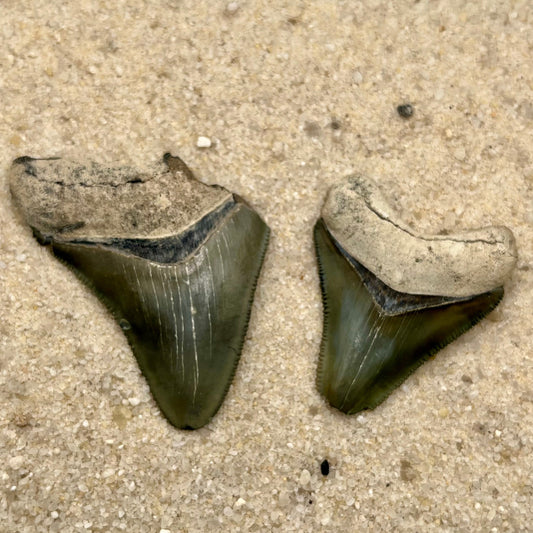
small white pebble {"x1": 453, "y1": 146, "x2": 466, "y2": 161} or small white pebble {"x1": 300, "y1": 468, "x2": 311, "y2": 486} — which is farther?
small white pebble {"x1": 453, "y1": 146, "x2": 466, "y2": 161}

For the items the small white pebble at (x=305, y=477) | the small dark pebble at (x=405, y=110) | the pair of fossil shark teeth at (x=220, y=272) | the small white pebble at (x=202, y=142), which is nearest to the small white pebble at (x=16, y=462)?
the pair of fossil shark teeth at (x=220, y=272)

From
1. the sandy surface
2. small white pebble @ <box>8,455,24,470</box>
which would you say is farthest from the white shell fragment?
small white pebble @ <box>8,455,24,470</box>

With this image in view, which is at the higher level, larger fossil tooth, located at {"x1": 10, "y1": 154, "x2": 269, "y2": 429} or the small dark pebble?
the small dark pebble

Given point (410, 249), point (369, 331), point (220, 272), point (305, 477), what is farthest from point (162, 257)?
point (305, 477)

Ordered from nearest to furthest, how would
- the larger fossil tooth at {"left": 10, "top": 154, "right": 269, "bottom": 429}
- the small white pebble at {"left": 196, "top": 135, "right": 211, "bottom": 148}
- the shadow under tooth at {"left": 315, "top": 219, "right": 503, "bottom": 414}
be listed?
the larger fossil tooth at {"left": 10, "top": 154, "right": 269, "bottom": 429}, the shadow under tooth at {"left": 315, "top": 219, "right": 503, "bottom": 414}, the small white pebble at {"left": 196, "top": 135, "right": 211, "bottom": 148}

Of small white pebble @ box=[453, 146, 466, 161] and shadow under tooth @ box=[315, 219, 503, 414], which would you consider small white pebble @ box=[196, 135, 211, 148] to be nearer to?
shadow under tooth @ box=[315, 219, 503, 414]

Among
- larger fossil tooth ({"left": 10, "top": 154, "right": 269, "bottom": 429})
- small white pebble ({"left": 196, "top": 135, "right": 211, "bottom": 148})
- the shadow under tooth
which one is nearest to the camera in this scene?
larger fossil tooth ({"left": 10, "top": 154, "right": 269, "bottom": 429})

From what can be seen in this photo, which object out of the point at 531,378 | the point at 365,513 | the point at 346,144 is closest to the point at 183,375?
the point at 365,513

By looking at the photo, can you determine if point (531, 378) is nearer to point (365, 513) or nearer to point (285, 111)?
point (365, 513)

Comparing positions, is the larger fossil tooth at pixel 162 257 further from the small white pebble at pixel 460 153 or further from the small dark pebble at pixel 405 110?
the small white pebble at pixel 460 153
